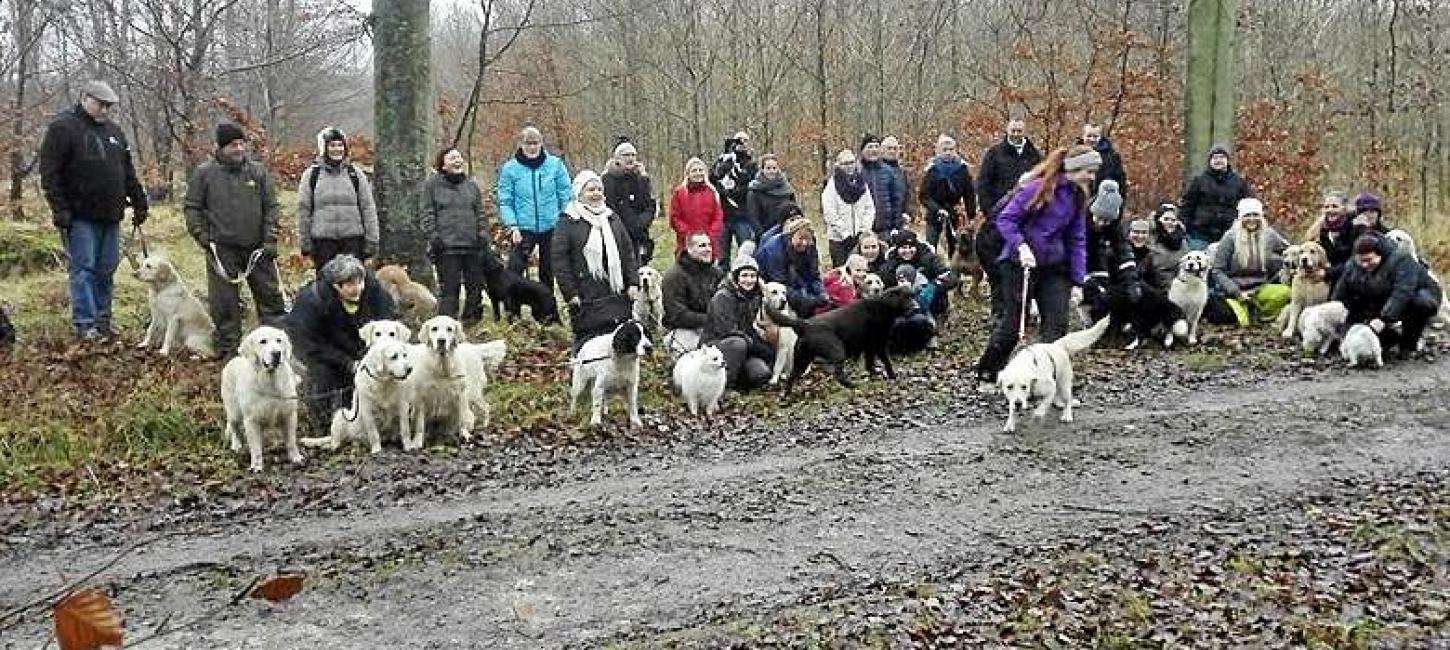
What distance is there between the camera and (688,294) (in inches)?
374

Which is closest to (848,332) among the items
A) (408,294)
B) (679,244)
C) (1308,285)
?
(679,244)

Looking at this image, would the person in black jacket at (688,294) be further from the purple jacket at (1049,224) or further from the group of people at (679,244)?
the purple jacket at (1049,224)

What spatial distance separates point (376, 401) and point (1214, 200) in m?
8.65

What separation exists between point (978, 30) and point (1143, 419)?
711 inches

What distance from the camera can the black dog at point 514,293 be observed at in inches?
434

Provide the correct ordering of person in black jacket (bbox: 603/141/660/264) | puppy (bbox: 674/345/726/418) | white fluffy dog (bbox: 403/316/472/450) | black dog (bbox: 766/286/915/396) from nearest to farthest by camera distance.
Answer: white fluffy dog (bbox: 403/316/472/450), puppy (bbox: 674/345/726/418), black dog (bbox: 766/286/915/396), person in black jacket (bbox: 603/141/660/264)

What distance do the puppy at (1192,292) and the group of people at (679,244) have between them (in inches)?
13.2

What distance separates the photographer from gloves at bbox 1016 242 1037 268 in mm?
7633

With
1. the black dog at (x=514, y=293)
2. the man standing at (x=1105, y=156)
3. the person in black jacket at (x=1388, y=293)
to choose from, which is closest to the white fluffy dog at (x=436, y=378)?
the black dog at (x=514, y=293)

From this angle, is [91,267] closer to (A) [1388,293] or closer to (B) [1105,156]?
(B) [1105,156]

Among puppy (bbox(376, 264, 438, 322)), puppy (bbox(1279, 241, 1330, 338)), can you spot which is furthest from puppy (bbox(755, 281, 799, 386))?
puppy (bbox(1279, 241, 1330, 338))

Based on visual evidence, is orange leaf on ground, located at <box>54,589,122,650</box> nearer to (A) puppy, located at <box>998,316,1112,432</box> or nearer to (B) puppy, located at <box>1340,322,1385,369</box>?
(A) puppy, located at <box>998,316,1112,432</box>

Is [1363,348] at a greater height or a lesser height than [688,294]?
lesser

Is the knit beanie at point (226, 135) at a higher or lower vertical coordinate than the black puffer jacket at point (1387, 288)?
higher
